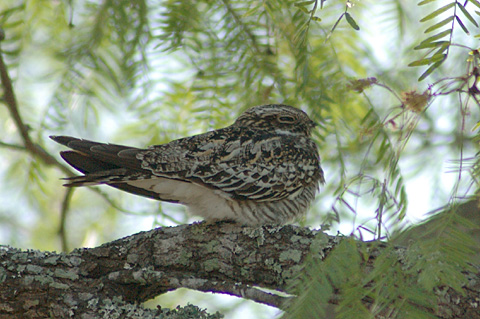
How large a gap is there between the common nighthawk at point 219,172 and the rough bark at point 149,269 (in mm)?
320

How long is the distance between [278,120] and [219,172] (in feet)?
2.37

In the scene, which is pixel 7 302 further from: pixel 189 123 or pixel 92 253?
pixel 189 123

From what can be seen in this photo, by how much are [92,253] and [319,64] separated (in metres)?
1.43

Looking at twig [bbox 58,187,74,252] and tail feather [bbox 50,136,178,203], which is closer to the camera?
tail feather [bbox 50,136,178,203]

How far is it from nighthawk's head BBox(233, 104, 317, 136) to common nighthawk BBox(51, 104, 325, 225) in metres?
0.15

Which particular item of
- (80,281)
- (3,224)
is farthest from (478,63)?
(3,224)

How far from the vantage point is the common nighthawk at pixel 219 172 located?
2516 mm

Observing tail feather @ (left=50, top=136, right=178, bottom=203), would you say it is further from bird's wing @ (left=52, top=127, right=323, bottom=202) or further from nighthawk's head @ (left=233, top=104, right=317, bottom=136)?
nighthawk's head @ (left=233, top=104, right=317, bottom=136)

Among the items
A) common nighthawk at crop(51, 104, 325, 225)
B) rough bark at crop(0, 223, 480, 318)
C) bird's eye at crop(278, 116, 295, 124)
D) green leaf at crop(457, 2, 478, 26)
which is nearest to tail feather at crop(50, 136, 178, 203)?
common nighthawk at crop(51, 104, 325, 225)

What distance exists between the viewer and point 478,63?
130 centimetres

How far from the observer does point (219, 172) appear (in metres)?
2.72

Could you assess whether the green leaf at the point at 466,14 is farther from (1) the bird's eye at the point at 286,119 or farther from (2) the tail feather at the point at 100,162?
(1) the bird's eye at the point at 286,119

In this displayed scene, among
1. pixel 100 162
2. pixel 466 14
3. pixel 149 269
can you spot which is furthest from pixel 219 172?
pixel 466 14

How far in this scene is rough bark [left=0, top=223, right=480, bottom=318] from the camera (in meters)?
2.03
